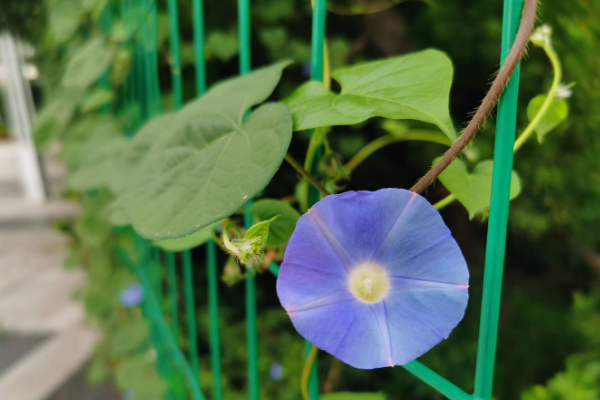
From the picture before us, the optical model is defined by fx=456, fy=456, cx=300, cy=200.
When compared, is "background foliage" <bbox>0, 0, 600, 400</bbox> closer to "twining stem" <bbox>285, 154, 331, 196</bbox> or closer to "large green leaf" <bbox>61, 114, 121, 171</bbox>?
"large green leaf" <bbox>61, 114, 121, 171</bbox>

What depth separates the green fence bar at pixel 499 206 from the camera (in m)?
0.25

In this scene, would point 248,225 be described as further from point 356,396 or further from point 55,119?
point 55,119

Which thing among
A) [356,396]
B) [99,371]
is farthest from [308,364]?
[99,371]

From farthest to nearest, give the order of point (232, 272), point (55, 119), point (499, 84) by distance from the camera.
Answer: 1. point (55, 119)
2. point (232, 272)
3. point (499, 84)

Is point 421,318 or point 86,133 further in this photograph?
point 86,133

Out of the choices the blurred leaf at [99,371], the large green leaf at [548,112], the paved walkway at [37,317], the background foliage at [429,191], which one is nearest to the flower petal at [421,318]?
the large green leaf at [548,112]

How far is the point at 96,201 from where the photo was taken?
47.4 inches

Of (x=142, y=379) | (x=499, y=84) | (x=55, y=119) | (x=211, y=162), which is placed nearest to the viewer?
(x=499, y=84)

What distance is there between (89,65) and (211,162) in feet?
2.56

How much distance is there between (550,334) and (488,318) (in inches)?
47.5

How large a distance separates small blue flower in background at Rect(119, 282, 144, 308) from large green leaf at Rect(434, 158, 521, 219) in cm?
110

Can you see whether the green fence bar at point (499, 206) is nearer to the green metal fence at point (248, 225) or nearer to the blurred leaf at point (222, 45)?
the green metal fence at point (248, 225)

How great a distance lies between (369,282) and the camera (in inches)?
10.2

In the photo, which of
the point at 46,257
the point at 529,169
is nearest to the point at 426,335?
the point at 529,169
